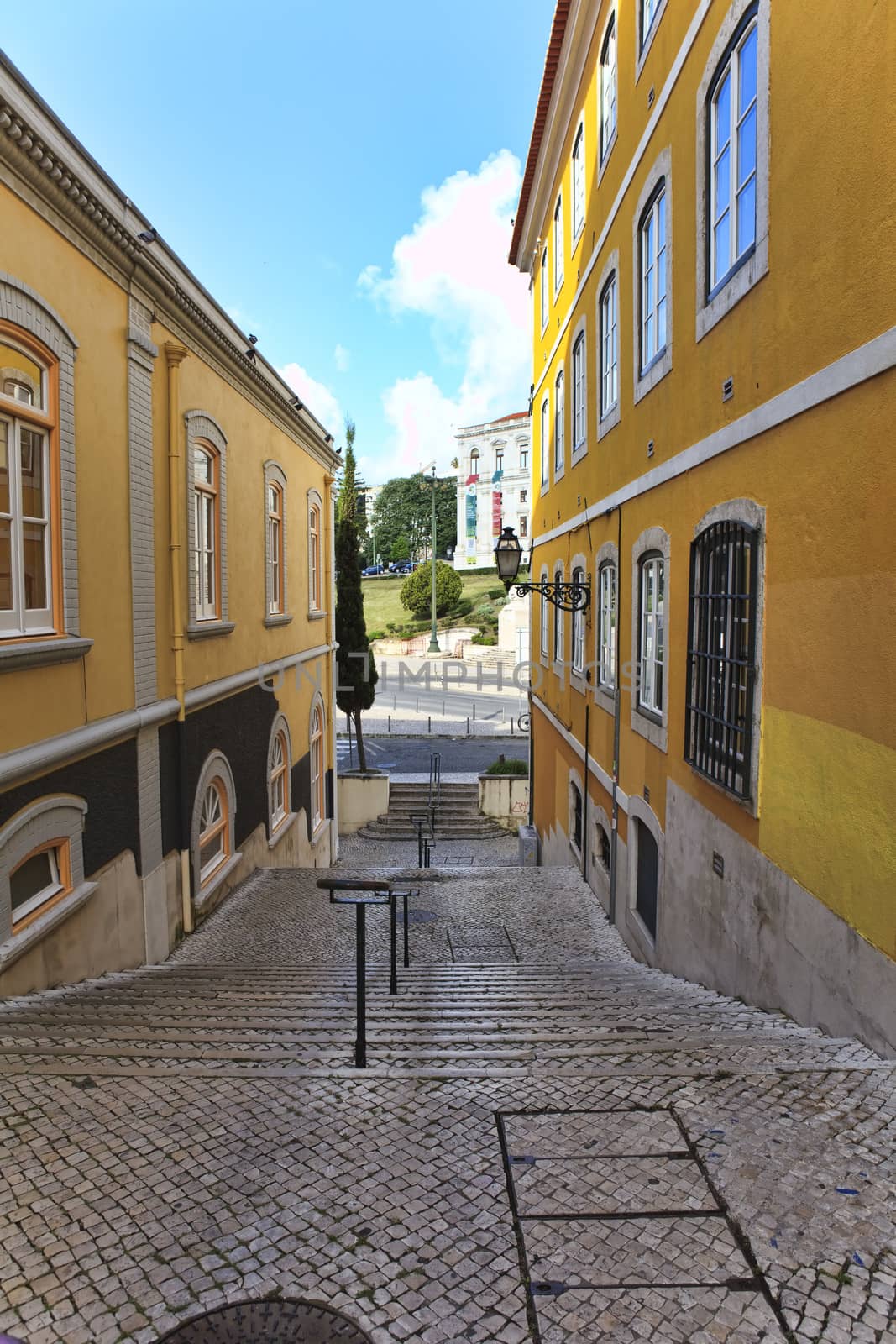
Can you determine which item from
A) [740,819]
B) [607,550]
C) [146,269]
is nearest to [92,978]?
[740,819]

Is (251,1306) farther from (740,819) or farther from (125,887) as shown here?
(125,887)

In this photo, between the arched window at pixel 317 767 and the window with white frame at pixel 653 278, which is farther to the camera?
the arched window at pixel 317 767

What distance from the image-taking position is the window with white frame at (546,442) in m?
15.7

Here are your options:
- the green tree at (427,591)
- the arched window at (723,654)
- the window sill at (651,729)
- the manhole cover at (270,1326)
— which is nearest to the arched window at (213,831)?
the window sill at (651,729)

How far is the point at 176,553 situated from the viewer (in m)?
8.35

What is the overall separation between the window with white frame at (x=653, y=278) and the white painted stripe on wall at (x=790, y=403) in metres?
1.24

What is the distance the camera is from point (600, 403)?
10.6m

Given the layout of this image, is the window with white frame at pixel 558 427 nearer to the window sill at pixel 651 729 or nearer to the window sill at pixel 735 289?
the window sill at pixel 651 729

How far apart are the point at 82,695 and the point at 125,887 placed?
1.89 m

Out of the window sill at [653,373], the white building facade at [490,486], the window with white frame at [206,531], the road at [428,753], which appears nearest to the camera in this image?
the window sill at [653,373]

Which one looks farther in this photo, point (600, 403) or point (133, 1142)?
point (600, 403)

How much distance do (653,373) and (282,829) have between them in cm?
888

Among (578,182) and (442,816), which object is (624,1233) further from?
(442,816)

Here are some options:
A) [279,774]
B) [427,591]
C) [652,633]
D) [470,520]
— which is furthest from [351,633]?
[470,520]
